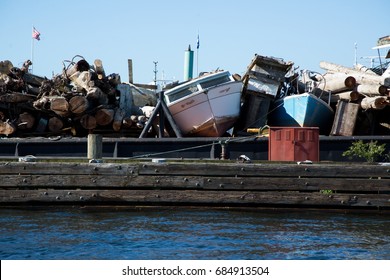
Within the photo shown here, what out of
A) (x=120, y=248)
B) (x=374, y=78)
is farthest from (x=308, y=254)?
(x=374, y=78)

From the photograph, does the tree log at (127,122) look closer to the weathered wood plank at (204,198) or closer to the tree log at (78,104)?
the tree log at (78,104)

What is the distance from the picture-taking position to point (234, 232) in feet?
47.4

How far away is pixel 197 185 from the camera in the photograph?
1667 cm

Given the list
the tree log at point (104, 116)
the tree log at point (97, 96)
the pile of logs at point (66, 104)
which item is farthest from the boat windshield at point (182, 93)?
the tree log at point (97, 96)

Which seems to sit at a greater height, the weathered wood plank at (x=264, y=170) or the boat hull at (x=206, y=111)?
the boat hull at (x=206, y=111)

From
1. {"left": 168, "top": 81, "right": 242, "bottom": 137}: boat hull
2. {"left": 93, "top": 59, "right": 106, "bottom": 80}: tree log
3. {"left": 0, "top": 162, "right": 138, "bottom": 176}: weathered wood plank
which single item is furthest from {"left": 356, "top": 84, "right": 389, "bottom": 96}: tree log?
{"left": 0, "top": 162, "right": 138, "bottom": 176}: weathered wood plank

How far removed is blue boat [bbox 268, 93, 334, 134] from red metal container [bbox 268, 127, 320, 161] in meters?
3.85

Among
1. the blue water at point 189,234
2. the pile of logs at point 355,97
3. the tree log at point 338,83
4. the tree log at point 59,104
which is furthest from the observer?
the tree log at point 338,83

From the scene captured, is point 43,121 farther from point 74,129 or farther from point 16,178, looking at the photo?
point 16,178

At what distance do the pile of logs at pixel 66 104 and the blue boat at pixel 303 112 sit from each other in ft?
15.3

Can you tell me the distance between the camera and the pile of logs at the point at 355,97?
22797 mm

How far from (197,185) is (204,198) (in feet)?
1.16

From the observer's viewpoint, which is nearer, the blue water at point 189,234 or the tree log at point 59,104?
the blue water at point 189,234

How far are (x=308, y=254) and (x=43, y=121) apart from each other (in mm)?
13456
